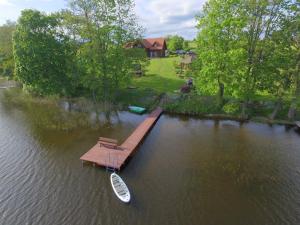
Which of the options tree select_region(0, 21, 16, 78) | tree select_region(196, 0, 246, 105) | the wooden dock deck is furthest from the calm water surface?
tree select_region(0, 21, 16, 78)

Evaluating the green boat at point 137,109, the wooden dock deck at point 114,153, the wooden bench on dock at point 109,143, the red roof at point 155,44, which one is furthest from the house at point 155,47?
the wooden bench on dock at point 109,143

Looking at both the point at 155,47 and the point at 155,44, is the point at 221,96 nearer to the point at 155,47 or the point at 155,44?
the point at 155,47

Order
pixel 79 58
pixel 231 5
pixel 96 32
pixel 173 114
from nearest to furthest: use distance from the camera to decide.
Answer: pixel 231 5, pixel 96 32, pixel 79 58, pixel 173 114

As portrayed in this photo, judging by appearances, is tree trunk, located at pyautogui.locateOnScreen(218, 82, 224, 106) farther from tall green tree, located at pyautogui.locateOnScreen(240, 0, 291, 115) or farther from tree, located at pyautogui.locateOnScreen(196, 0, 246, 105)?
tall green tree, located at pyautogui.locateOnScreen(240, 0, 291, 115)

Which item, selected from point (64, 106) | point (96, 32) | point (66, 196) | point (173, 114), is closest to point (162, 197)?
point (66, 196)

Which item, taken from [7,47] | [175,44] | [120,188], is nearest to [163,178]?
[120,188]

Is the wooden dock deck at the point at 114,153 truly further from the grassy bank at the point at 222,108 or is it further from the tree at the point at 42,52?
the tree at the point at 42,52

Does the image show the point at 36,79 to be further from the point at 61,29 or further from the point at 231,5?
the point at 231,5
